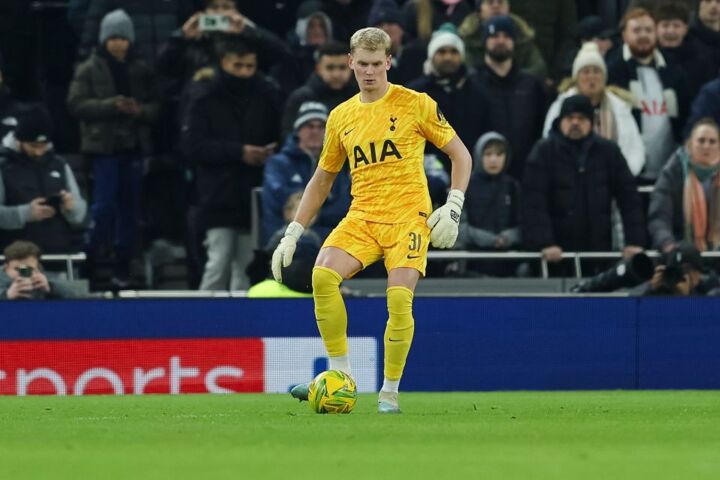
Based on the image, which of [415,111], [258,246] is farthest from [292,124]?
[415,111]

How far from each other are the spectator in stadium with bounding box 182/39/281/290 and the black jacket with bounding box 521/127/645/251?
268 cm

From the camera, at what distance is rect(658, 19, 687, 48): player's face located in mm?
17938

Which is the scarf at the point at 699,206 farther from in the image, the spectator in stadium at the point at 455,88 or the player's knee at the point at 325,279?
the player's knee at the point at 325,279

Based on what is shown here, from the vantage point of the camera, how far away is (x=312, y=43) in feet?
59.6

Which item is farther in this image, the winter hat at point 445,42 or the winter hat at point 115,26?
the winter hat at point 115,26

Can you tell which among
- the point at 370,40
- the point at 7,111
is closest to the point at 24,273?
the point at 7,111

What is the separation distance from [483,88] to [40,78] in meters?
5.26

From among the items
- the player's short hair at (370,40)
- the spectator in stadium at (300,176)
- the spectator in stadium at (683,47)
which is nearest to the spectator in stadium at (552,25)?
the spectator in stadium at (683,47)

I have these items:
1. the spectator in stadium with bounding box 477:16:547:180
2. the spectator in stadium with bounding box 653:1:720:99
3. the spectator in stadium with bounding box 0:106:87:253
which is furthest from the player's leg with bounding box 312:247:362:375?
the spectator in stadium with bounding box 653:1:720:99

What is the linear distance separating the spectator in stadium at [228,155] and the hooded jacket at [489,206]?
206cm

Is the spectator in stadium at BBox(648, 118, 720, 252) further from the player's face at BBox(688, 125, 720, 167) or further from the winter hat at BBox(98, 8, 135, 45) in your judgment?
the winter hat at BBox(98, 8, 135, 45)

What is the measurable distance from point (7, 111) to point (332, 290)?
25.7 feet

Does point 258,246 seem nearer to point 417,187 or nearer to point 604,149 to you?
point 604,149

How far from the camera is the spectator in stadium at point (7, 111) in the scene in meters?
17.0
